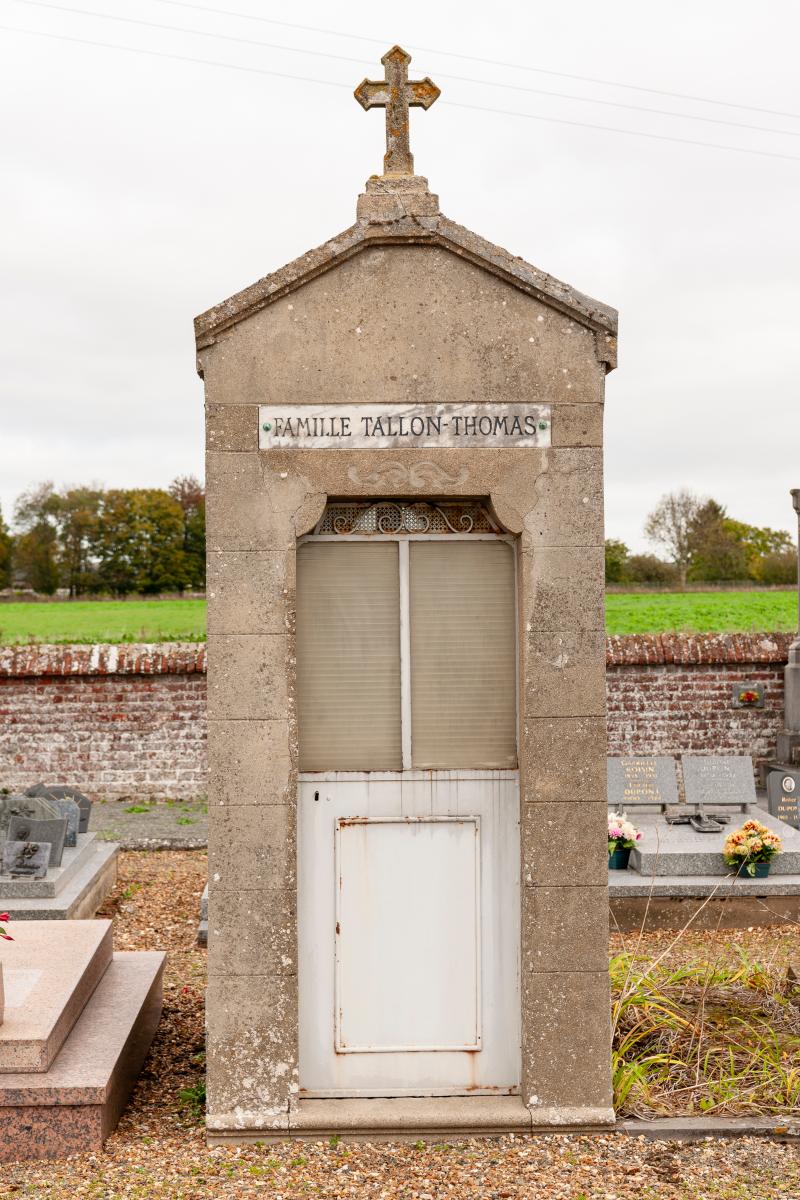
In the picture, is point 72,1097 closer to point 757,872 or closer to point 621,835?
point 621,835

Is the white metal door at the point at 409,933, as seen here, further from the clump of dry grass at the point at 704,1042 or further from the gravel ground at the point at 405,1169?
the clump of dry grass at the point at 704,1042

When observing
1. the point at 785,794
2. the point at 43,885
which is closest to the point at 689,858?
the point at 785,794

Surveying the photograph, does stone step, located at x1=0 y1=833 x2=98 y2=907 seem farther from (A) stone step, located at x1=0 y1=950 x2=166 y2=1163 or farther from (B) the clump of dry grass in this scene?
(B) the clump of dry grass

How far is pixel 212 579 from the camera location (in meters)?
4.98

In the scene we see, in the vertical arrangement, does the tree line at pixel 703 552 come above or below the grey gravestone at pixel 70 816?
above

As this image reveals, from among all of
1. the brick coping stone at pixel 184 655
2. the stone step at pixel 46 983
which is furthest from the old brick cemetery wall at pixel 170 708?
the stone step at pixel 46 983

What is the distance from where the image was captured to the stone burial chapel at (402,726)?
16.4ft

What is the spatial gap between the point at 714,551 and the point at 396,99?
39.4m

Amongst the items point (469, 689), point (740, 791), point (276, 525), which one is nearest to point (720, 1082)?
point (469, 689)

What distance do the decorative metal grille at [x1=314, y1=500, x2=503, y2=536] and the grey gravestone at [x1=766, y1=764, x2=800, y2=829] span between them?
761cm

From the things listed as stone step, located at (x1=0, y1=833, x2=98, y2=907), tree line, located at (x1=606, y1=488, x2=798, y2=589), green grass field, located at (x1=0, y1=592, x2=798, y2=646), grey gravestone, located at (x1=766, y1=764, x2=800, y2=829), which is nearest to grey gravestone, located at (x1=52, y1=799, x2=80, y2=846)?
stone step, located at (x1=0, y1=833, x2=98, y2=907)

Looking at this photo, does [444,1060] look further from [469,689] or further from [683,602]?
[683,602]

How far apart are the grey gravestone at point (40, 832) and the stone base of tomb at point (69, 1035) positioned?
252cm

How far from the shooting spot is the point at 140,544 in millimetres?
49844
